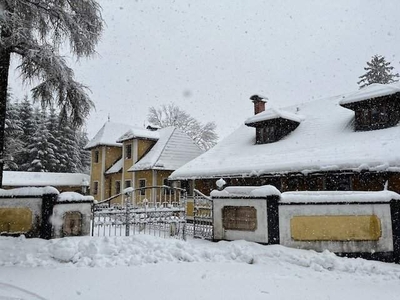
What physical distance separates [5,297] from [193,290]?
2870 mm

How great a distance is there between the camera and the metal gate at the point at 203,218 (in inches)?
424

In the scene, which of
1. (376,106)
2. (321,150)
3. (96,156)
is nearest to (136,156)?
(96,156)

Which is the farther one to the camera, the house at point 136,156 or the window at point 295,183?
the house at point 136,156

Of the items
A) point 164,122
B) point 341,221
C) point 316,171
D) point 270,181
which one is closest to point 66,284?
point 341,221

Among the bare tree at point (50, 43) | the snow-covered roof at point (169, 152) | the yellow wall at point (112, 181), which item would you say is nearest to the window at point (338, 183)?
the bare tree at point (50, 43)

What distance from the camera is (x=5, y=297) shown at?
4.83 m

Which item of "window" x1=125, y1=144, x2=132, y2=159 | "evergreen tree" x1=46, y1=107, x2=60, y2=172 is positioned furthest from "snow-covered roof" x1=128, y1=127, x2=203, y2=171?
"evergreen tree" x1=46, y1=107, x2=60, y2=172

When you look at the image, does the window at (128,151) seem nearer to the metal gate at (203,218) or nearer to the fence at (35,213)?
the metal gate at (203,218)

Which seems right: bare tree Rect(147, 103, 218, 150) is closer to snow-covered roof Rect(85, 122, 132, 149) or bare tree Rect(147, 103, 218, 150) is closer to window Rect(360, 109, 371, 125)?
snow-covered roof Rect(85, 122, 132, 149)

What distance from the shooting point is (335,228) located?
8.45m

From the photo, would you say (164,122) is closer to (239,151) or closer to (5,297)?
(239,151)

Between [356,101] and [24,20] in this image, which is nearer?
[24,20]

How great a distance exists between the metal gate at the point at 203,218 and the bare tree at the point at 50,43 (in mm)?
4978

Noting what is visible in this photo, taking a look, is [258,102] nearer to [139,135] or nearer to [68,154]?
[139,135]
